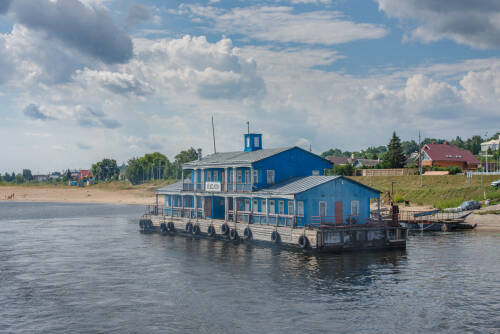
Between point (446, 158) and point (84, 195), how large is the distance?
108m

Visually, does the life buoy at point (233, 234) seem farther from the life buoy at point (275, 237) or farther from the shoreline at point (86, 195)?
the shoreline at point (86, 195)

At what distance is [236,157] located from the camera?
56750mm

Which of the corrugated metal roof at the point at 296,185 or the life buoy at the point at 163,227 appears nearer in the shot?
the corrugated metal roof at the point at 296,185

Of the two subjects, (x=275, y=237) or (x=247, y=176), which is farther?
(x=247, y=176)

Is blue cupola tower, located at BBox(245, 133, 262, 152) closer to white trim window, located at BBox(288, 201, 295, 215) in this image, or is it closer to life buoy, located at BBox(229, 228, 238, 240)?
life buoy, located at BBox(229, 228, 238, 240)

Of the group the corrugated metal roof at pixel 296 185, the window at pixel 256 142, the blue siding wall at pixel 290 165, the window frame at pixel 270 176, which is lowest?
the corrugated metal roof at pixel 296 185

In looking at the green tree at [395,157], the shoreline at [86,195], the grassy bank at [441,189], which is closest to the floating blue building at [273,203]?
the grassy bank at [441,189]

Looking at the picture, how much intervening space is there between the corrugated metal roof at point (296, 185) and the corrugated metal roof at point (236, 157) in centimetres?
371

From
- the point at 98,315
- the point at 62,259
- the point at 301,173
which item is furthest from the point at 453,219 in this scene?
the point at 98,315

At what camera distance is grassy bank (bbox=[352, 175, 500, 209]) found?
249 ft

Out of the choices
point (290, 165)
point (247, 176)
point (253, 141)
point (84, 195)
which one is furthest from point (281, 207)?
point (84, 195)

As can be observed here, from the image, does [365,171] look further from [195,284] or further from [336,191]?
[195,284]

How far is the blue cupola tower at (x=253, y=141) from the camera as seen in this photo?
59.7 metres

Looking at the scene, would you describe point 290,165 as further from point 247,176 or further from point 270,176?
point 247,176
